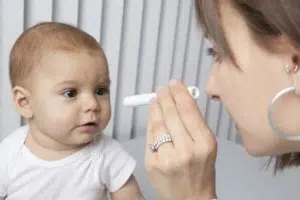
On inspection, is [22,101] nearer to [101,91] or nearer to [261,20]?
[101,91]

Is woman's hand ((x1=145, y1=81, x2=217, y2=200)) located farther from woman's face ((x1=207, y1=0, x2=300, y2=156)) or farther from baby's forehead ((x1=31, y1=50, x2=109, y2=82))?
baby's forehead ((x1=31, y1=50, x2=109, y2=82))

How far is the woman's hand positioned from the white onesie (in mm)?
263

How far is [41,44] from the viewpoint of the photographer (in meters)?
0.95

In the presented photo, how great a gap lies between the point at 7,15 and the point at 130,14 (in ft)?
1.30

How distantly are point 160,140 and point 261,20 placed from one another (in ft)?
0.78

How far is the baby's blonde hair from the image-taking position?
0.95m

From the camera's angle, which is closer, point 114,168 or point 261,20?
point 261,20

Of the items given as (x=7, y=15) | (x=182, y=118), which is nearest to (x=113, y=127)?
(x=7, y=15)

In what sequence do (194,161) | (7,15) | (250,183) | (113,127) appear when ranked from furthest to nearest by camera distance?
1. (113,127)
2. (250,183)
3. (7,15)
4. (194,161)

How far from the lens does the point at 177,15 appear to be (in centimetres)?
157

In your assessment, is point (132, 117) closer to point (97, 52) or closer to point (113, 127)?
point (113, 127)

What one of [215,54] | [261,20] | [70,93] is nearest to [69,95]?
[70,93]

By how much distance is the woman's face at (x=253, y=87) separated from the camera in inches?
26.7

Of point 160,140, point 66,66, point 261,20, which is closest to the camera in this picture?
point 261,20
